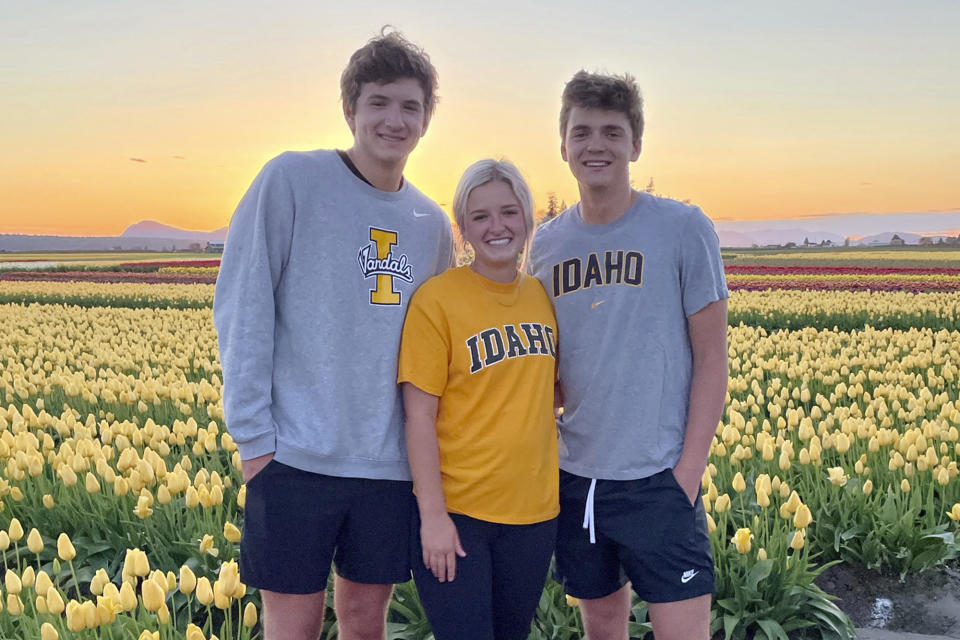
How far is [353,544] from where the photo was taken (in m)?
2.50

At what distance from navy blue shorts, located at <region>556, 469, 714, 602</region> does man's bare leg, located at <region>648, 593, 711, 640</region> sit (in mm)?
31

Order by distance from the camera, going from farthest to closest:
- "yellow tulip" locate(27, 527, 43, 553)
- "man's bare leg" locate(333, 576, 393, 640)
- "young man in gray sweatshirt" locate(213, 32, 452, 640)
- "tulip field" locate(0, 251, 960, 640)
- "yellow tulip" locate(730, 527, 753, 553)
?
"yellow tulip" locate(730, 527, 753, 553), "yellow tulip" locate(27, 527, 43, 553), "tulip field" locate(0, 251, 960, 640), "man's bare leg" locate(333, 576, 393, 640), "young man in gray sweatshirt" locate(213, 32, 452, 640)

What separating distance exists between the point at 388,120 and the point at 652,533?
1.54m

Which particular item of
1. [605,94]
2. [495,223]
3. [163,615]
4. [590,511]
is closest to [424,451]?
[590,511]

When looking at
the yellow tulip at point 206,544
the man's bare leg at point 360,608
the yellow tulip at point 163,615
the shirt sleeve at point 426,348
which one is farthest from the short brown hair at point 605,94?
the yellow tulip at point 206,544

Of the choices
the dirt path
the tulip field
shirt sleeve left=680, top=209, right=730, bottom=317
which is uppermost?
shirt sleeve left=680, top=209, right=730, bottom=317

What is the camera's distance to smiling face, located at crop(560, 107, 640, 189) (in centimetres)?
250

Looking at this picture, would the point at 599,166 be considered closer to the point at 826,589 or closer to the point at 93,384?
the point at 826,589

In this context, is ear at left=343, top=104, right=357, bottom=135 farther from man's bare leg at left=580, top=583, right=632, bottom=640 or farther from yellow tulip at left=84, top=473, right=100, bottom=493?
yellow tulip at left=84, top=473, right=100, bottom=493

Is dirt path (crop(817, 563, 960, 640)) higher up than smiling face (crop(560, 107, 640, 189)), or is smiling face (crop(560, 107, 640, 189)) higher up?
smiling face (crop(560, 107, 640, 189))

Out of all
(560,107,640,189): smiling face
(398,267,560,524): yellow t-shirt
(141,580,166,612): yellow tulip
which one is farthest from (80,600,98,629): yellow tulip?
(560,107,640,189): smiling face

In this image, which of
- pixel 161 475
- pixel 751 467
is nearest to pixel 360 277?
pixel 161 475

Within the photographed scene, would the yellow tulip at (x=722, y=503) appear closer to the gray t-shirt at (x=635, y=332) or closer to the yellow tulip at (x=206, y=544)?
the gray t-shirt at (x=635, y=332)

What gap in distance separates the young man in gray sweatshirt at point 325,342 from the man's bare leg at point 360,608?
0.14 m
